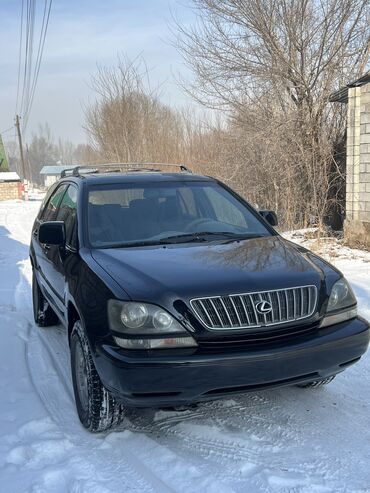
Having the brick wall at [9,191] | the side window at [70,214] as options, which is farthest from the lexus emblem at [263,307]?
the brick wall at [9,191]

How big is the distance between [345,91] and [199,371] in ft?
31.2

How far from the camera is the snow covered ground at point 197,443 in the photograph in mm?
2795

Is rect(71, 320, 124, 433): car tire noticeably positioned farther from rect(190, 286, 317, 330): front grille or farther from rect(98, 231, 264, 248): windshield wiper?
rect(190, 286, 317, 330): front grille

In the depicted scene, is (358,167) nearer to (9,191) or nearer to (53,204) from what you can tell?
(53,204)

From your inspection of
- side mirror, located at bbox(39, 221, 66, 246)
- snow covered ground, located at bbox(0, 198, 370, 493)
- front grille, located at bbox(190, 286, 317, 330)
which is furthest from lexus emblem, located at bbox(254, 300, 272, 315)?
side mirror, located at bbox(39, 221, 66, 246)

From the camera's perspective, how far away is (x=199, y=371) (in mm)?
2848

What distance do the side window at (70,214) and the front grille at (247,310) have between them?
1.45 metres

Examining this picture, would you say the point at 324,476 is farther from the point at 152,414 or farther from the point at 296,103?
the point at 296,103

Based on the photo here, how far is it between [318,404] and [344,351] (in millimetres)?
688

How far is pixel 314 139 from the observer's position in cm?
1251

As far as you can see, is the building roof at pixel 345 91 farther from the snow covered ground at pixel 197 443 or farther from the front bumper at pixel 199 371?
the front bumper at pixel 199 371

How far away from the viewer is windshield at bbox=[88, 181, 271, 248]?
4.04 meters

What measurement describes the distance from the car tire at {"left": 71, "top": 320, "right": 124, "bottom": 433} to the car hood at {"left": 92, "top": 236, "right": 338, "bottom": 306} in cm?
54

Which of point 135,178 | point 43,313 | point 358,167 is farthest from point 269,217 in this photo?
point 358,167
